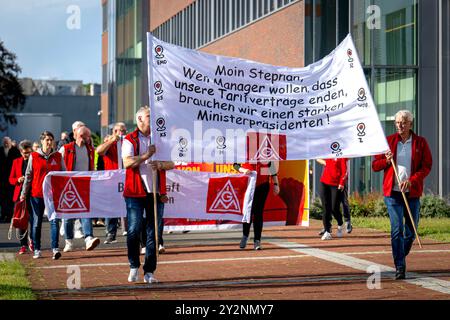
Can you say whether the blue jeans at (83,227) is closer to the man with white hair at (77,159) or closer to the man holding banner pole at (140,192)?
the man with white hair at (77,159)

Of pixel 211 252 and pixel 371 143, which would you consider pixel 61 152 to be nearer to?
pixel 211 252

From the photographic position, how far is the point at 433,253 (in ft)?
49.8

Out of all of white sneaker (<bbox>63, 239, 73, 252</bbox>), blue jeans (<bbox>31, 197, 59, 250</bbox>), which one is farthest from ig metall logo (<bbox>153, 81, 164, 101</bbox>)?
white sneaker (<bbox>63, 239, 73, 252</bbox>)

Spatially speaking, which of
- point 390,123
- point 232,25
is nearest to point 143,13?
point 232,25

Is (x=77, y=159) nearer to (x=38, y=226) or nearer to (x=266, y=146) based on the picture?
(x=38, y=226)

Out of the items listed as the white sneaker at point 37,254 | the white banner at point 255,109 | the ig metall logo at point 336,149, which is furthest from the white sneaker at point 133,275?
the white sneaker at point 37,254

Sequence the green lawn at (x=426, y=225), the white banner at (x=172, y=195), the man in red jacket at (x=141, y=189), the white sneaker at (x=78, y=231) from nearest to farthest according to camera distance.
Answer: the man in red jacket at (x=141, y=189), the white banner at (x=172, y=195), the green lawn at (x=426, y=225), the white sneaker at (x=78, y=231)

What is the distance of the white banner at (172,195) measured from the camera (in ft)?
54.5

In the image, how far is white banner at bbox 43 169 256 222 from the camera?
1661 cm

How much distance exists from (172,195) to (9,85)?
5707 cm

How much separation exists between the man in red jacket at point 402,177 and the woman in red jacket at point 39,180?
18.1ft

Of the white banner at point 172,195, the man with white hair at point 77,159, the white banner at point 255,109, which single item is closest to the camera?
the white banner at point 255,109

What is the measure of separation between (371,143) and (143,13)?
179 ft

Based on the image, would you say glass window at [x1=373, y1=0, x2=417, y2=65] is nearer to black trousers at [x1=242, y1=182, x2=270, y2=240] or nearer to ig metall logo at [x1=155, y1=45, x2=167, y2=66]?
black trousers at [x1=242, y1=182, x2=270, y2=240]
